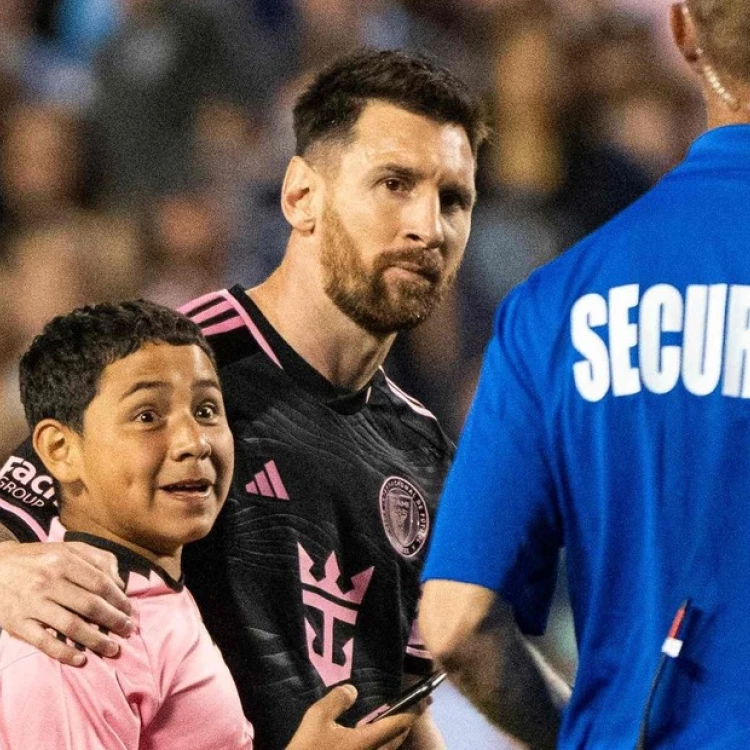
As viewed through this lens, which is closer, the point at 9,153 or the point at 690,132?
the point at 9,153

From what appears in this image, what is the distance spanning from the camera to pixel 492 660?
4.58 feet

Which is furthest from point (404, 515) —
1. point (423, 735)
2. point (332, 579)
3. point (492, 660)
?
point (492, 660)

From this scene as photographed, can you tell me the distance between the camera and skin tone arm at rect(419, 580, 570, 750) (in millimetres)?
1383

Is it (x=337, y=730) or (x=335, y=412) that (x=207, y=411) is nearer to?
(x=335, y=412)

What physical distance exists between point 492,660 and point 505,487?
164 mm

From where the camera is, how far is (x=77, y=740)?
5.72ft

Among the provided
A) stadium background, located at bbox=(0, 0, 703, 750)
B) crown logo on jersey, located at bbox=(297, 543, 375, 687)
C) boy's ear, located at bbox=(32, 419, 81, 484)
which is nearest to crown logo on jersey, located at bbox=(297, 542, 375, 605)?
crown logo on jersey, located at bbox=(297, 543, 375, 687)

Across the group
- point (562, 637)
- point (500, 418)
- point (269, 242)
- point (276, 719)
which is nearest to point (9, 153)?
point (269, 242)

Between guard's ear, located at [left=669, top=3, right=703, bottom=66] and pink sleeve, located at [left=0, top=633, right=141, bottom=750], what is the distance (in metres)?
0.98

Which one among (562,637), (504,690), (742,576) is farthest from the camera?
(562,637)

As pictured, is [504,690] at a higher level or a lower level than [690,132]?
lower

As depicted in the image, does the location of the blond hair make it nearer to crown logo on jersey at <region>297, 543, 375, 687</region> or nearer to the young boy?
the young boy

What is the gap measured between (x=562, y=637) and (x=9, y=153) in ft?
6.05

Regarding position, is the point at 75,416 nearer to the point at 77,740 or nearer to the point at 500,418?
the point at 77,740
